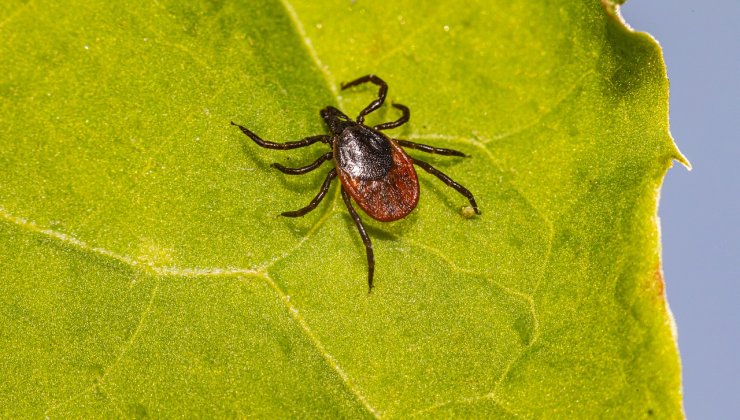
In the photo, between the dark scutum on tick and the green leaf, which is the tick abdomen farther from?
the green leaf

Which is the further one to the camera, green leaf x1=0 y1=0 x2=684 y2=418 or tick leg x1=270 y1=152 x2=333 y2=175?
tick leg x1=270 y1=152 x2=333 y2=175

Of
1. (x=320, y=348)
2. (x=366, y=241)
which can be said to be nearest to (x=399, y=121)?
(x=366, y=241)

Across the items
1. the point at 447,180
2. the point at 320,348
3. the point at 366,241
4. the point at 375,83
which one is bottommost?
the point at 320,348

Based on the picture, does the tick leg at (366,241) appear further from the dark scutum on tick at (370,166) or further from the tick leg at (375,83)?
the tick leg at (375,83)

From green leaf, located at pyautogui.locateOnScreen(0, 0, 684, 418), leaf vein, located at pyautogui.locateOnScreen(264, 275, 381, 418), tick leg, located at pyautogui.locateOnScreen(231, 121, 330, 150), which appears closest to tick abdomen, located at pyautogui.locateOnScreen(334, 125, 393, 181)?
tick leg, located at pyautogui.locateOnScreen(231, 121, 330, 150)

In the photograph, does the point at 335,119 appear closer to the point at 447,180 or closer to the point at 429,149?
the point at 429,149

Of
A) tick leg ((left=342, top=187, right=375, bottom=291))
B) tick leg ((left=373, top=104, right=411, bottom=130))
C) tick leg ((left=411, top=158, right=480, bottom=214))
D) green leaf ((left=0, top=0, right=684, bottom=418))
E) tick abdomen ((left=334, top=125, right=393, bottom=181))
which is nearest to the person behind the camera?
green leaf ((left=0, top=0, right=684, bottom=418))

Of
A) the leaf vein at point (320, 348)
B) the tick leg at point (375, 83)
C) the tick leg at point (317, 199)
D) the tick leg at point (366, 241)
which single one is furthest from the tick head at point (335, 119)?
the leaf vein at point (320, 348)
